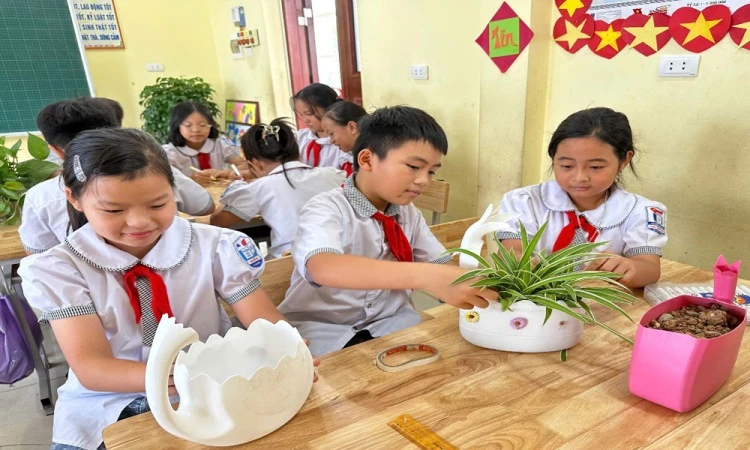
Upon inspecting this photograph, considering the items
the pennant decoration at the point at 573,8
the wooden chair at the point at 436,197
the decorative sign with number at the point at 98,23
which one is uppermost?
the decorative sign with number at the point at 98,23

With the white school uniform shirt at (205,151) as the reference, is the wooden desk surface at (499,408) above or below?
above

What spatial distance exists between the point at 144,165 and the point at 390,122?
2.10 ft

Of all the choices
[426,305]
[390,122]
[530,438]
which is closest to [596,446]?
[530,438]

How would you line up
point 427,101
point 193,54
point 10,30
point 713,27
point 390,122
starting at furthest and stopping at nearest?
1. point 193,54
2. point 10,30
3. point 427,101
4. point 713,27
5. point 390,122

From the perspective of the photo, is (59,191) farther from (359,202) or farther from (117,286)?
(359,202)

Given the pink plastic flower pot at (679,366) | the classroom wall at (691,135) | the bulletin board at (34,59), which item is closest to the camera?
the pink plastic flower pot at (679,366)

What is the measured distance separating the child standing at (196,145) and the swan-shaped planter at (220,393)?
2.49 meters

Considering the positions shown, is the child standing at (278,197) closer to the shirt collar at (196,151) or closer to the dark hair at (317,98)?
the dark hair at (317,98)

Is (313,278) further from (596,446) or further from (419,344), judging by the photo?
(596,446)

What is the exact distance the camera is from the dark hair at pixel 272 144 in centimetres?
237

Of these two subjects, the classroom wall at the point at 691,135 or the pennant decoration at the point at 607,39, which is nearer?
the classroom wall at the point at 691,135

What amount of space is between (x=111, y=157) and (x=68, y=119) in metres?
1.31

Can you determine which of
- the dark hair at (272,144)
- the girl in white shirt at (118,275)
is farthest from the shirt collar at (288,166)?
the girl in white shirt at (118,275)

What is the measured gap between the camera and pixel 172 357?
0.66m
